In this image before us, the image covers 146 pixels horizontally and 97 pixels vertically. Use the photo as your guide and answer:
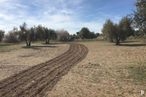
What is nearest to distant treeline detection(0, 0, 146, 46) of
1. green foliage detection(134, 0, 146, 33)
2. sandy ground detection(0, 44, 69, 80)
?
green foliage detection(134, 0, 146, 33)

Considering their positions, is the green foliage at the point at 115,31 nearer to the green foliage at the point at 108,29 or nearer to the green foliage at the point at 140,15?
the green foliage at the point at 108,29

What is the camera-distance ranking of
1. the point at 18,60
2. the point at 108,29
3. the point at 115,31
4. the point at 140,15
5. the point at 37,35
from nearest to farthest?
1. the point at 140,15
2. the point at 18,60
3. the point at 115,31
4. the point at 108,29
5. the point at 37,35

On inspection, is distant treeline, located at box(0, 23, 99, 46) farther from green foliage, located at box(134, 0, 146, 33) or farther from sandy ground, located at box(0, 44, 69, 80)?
green foliage, located at box(134, 0, 146, 33)

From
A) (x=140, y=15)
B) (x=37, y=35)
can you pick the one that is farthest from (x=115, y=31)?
(x=140, y=15)

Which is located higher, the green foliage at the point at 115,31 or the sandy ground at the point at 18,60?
the green foliage at the point at 115,31

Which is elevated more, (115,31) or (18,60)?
(115,31)

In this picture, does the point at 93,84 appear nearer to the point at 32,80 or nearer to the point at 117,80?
the point at 117,80

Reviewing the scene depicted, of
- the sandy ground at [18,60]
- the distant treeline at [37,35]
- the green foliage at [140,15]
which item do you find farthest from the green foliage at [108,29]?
the green foliage at [140,15]

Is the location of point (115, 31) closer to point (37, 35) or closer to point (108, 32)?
point (108, 32)

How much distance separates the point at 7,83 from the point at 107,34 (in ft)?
208

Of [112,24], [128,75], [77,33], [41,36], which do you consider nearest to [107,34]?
[112,24]

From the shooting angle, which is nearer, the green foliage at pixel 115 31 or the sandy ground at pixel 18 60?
the sandy ground at pixel 18 60

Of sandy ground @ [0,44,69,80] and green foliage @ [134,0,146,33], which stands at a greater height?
green foliage @ [134,0,146,33]

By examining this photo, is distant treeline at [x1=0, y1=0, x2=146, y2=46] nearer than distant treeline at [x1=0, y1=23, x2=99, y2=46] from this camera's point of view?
Yes
